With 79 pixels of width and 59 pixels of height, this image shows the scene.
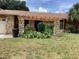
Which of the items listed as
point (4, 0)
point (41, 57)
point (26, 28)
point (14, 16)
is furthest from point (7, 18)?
point (41, 57)

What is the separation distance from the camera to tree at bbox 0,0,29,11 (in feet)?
163

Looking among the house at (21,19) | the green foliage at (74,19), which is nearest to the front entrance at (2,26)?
the house at (21,19)

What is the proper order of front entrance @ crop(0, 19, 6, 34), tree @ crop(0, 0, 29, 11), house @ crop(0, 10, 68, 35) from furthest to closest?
1. tree @ crop(0, 0, 29, 11)
2. front entrance @ crop(0, 19, 6, 34)
3. house @ crop(0, 10, 68, 35)

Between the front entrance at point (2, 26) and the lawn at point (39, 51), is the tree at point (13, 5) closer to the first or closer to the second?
the front entrance at point (2, 26)

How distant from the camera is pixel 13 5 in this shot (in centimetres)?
5112

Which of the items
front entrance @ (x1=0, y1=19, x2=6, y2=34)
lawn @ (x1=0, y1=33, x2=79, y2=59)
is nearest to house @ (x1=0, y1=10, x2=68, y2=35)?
front entrance @ (x1=0, y1=19, x2=6, y2=34)

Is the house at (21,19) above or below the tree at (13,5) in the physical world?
below

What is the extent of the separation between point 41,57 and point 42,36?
12.8m

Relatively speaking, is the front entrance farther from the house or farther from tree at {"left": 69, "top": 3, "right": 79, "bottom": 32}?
tree at {"left": 69, "top": 3, "right": 79, "bottom": 32}

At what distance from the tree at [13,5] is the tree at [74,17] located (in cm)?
1683

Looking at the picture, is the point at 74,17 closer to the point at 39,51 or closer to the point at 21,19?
the point at 21,19

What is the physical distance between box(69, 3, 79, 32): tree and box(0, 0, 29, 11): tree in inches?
662

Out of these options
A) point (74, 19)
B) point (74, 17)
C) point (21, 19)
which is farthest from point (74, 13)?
point (21, 19)

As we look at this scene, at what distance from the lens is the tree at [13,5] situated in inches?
1961
